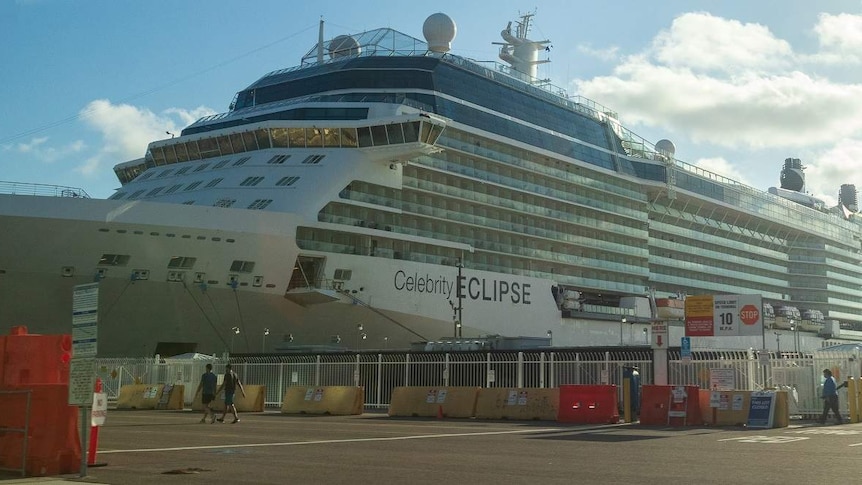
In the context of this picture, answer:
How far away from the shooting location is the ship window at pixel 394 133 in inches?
1766

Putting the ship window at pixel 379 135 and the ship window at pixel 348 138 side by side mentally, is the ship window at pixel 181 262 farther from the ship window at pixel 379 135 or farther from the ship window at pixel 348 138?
the ship window at pixel 379 135

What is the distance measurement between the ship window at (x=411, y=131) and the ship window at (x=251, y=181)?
23.8ft

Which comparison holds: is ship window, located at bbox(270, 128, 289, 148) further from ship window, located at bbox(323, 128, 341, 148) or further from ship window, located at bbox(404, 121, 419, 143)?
ship window, located at bbox(404, 121, 419, 143)

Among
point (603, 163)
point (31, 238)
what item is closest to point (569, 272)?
point (603, 163)

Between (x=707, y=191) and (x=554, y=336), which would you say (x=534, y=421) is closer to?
(x=554, y=336)

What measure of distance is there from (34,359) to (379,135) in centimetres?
3372

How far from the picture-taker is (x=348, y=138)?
4519 centimetres

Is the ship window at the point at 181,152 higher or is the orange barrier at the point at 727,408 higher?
the ship window at the point at 181,152

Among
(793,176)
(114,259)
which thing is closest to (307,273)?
(114,259)

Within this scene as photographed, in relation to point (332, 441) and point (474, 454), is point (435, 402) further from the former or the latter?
point (474, 454)

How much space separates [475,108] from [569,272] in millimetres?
12260

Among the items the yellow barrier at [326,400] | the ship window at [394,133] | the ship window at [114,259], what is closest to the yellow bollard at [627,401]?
the yellow barrier at [326,400]

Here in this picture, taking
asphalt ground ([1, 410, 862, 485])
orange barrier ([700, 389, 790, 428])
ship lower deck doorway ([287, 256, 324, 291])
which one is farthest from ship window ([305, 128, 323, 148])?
orange barrier ([700, 389, 790, 428])

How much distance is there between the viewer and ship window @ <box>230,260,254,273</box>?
38719 millimetres
